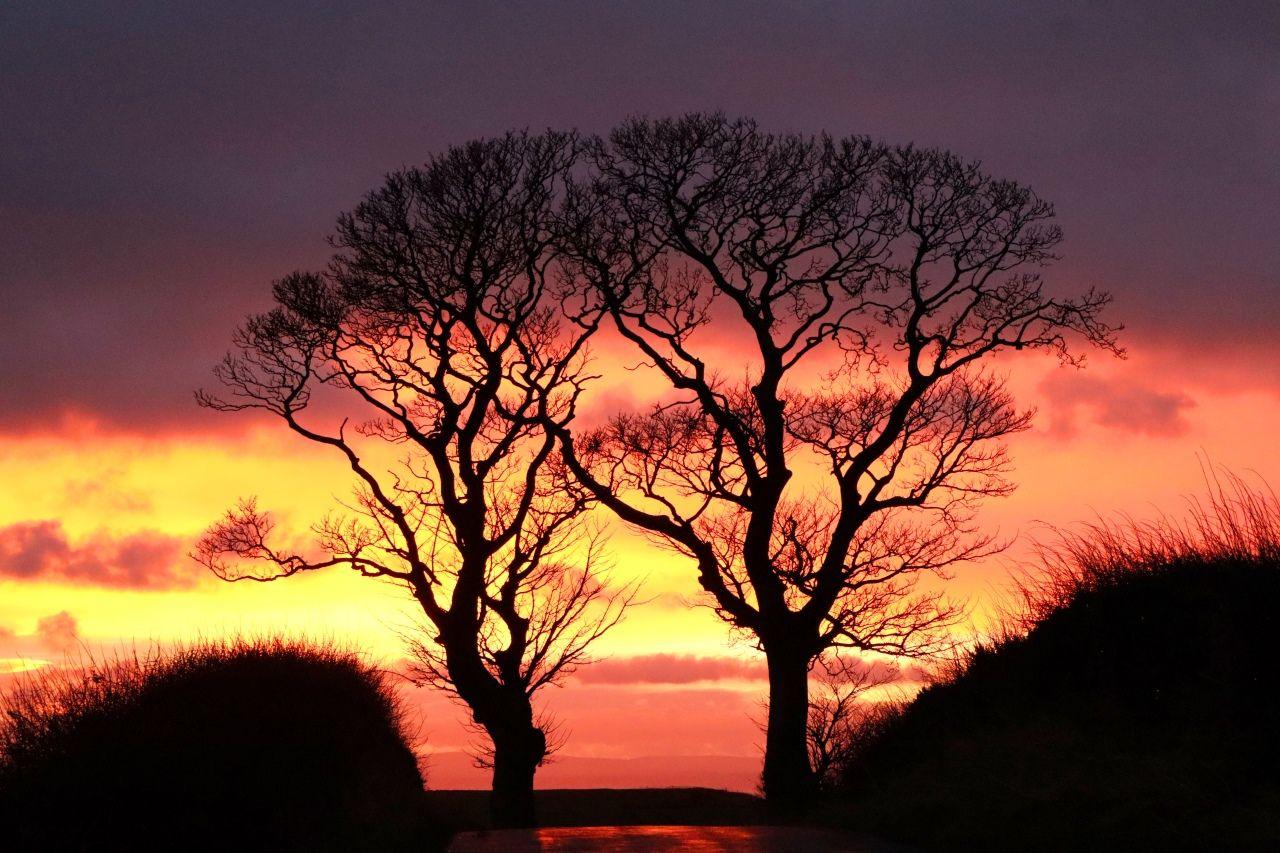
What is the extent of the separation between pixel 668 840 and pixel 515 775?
1351 cm

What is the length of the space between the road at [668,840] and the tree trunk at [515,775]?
12.1 m

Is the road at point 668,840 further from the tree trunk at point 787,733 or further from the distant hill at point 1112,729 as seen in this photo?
the tree trunk at point 787,733

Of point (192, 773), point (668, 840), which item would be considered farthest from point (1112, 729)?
point (192, 773)

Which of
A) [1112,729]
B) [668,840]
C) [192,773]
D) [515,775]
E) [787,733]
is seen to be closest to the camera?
[668,840]

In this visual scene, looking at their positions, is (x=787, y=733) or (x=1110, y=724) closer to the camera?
(x=1110, y=724)

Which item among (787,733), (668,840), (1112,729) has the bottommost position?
(668,840)

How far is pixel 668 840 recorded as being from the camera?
420 inches

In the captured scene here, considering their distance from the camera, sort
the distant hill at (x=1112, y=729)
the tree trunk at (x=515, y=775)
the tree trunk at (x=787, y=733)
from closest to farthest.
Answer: the distant hill at (x=1112, y=729) < the tree trunk at (x=787, y=733) < the tree trunk at (x=515, y=775)

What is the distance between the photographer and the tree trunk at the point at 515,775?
23.5m

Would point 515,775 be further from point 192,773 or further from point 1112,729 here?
point 1112,729

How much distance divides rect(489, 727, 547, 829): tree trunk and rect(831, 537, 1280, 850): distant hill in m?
9.12

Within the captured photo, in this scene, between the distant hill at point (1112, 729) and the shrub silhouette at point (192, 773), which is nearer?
the distant hill at point (1112, 729)

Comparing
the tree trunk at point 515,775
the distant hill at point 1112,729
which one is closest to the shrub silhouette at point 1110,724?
the distant hill at point 1112,729

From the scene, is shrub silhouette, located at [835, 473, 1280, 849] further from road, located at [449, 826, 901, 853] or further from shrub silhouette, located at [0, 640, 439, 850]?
shrub silhouette, located at [0, 640, 439, 850]
